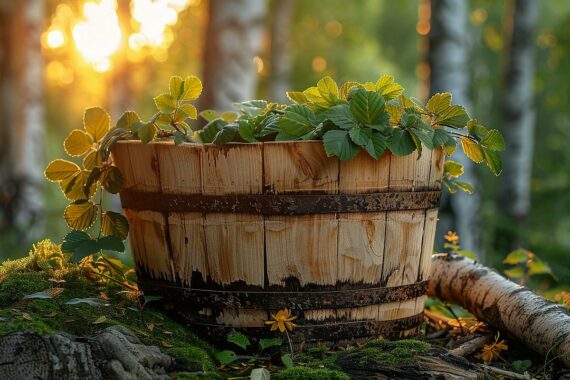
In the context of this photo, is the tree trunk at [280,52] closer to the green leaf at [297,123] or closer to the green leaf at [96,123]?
the green leaf at [96,123]

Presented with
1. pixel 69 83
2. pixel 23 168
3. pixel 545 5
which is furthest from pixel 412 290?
pixel 69 83

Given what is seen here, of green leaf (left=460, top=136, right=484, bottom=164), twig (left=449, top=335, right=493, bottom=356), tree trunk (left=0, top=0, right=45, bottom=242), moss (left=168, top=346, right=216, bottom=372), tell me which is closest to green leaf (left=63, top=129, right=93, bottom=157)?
moss (left=168, top=346, right=216, bottom=372)

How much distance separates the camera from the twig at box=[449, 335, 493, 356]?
10.4 ft

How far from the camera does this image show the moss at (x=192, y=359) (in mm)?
2741

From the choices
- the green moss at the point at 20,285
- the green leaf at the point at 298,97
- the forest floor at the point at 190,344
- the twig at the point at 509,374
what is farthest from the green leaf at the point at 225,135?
the twig at the point at 509,374

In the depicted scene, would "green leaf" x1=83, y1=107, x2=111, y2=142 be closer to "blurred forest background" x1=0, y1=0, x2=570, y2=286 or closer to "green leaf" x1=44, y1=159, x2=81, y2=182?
"green leaf" x1=44, y1=159, x2=81, y2=182

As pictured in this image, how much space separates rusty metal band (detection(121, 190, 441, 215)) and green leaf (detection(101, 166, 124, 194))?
278 millimetres

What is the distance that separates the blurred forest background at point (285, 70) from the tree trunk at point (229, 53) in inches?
0.5

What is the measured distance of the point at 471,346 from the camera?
328cm

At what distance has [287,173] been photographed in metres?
2.87

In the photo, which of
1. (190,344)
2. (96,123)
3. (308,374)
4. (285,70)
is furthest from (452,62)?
(285,70)

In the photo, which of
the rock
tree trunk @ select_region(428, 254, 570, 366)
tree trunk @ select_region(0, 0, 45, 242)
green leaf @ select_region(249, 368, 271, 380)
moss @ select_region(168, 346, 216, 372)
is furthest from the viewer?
tree trunk @ select_region(0, 0, 45, 242)

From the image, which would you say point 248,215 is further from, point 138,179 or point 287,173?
point 138,179

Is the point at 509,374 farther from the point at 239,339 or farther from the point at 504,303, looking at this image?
the point at 239,339
